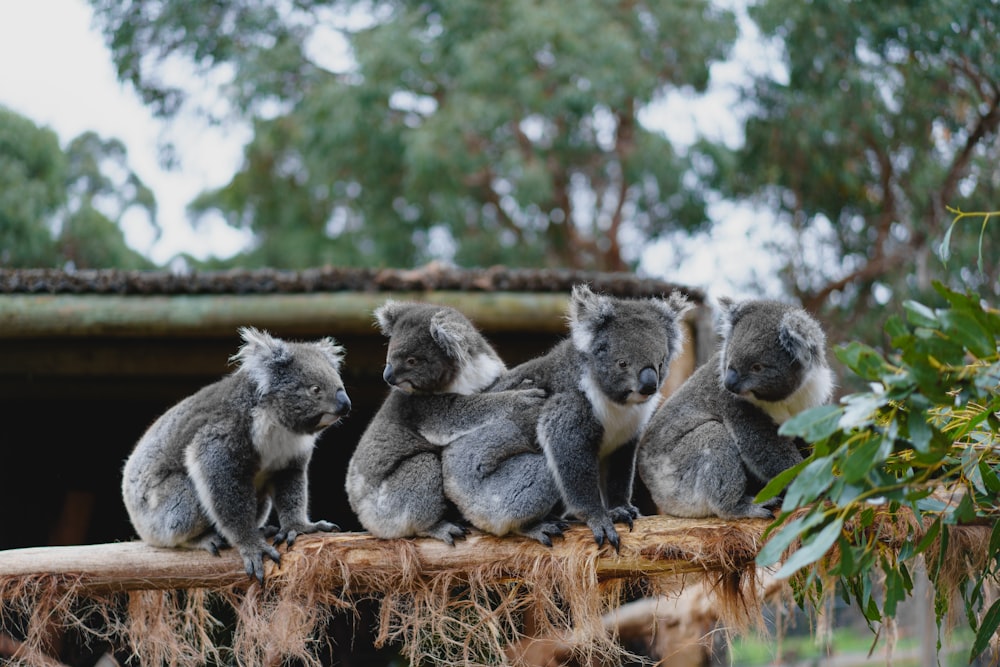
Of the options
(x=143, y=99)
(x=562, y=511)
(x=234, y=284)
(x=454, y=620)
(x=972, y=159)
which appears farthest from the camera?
(x=143, y=99)

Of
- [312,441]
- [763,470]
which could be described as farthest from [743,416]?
[312,441]

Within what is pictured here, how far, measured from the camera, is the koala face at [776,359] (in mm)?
3936

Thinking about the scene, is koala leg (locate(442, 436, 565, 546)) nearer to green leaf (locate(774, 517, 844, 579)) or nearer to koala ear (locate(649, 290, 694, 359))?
koala ear (locate(649, 290, 694, 359))

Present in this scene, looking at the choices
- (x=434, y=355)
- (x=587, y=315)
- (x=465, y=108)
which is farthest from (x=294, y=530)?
(x=465, y=108)

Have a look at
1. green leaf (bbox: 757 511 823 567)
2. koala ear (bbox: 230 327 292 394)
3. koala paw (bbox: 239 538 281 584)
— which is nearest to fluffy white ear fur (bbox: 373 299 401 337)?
koala ear (bbox: 230 327 292 394)

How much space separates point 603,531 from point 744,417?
80cm

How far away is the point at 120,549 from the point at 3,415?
3.97 metres

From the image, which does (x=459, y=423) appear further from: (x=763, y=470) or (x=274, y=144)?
Answer: (x=274, y=144)

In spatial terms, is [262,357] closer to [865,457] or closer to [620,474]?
[620,474]

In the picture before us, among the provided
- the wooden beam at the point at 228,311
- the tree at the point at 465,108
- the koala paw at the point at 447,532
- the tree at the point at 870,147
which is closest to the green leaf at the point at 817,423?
the koala paw at the point at 447,532

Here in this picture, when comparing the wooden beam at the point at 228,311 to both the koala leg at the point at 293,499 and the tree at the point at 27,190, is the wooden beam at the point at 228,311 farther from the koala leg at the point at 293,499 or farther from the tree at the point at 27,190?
the tree at the point at 27,190

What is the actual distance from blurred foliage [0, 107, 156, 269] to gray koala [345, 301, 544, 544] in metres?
8.68

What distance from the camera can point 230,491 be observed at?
411 centimetres

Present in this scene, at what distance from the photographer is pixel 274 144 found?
15789mm
